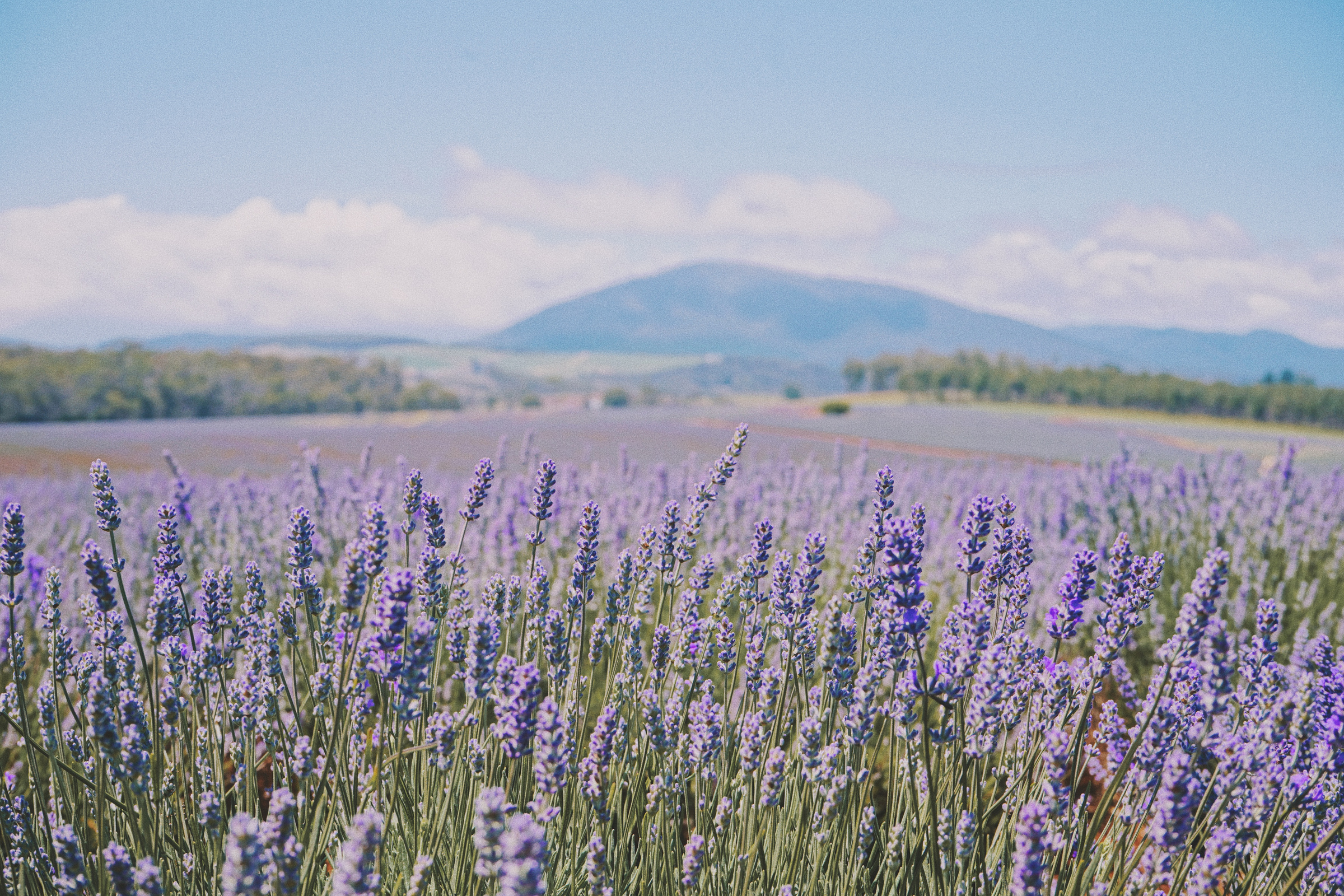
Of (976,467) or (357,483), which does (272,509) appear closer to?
(357,483)

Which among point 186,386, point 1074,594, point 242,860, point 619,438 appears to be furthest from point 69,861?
point 186,386

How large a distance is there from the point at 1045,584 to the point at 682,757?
435 cm

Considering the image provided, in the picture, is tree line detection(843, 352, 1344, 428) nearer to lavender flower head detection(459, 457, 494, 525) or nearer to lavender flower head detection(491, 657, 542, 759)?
lavender flower head detection(459, 457, 494, 525)

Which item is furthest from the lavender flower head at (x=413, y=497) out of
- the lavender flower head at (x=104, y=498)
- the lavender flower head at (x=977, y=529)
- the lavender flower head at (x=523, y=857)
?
the lavender flower head at (x=977, y=529)

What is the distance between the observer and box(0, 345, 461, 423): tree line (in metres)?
27.2

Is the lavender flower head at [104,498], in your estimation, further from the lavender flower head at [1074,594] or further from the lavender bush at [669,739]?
the lavender flower head at [1074,594]

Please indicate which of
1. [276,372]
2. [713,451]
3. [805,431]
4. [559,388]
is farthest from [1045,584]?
[559,388]

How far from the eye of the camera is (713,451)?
17.6 metres

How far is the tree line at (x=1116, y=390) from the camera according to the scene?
50219mm

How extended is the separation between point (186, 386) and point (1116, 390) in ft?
177

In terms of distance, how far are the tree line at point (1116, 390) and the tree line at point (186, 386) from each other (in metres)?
39.2

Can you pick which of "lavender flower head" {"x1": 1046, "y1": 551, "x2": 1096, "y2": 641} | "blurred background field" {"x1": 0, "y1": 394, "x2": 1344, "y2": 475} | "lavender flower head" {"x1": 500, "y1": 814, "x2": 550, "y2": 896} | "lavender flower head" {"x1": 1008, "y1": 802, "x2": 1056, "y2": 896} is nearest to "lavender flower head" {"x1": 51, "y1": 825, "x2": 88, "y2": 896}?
"lavender flower head" {"x1": 500, "y1": 814, "x2": 550, "y2": 896}

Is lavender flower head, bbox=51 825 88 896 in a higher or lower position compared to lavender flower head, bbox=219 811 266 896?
lower

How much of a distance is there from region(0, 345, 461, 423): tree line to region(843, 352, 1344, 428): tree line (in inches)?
1543
